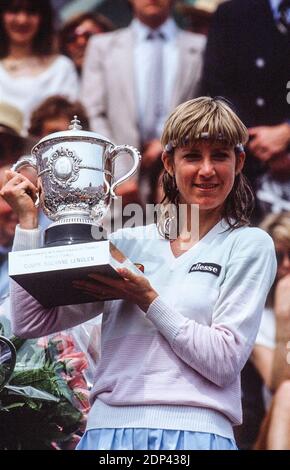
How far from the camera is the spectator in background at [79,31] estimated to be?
3.12 meters

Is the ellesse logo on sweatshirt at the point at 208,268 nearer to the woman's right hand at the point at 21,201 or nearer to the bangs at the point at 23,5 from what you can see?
the woman's right hand at the point at 21,201

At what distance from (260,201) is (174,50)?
61cm

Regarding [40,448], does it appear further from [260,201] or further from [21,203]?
[260,201]

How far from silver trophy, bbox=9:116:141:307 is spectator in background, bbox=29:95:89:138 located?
167 centimetres

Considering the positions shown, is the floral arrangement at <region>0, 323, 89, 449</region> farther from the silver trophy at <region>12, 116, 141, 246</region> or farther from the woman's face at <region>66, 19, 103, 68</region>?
the woman's face at <region>66, 19, 103, 68</region>

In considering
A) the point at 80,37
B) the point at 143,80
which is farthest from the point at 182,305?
the point at 80,37

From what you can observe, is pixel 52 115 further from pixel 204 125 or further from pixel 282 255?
pixel 204 125

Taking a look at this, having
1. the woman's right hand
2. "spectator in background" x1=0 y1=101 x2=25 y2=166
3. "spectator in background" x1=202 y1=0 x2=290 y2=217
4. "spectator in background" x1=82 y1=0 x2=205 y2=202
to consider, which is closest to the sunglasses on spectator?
"spectator in background" x1=202 y1=0 x2=290 y2=217

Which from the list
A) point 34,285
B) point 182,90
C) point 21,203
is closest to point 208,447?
point 34,285

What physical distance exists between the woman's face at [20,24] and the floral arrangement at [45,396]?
1814 mm

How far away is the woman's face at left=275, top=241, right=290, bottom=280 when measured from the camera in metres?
2.77

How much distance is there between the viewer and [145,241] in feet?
4.41

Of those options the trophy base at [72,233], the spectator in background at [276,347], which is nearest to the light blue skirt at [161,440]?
the trophy base at [72,233]

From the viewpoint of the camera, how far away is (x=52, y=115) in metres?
3.06
